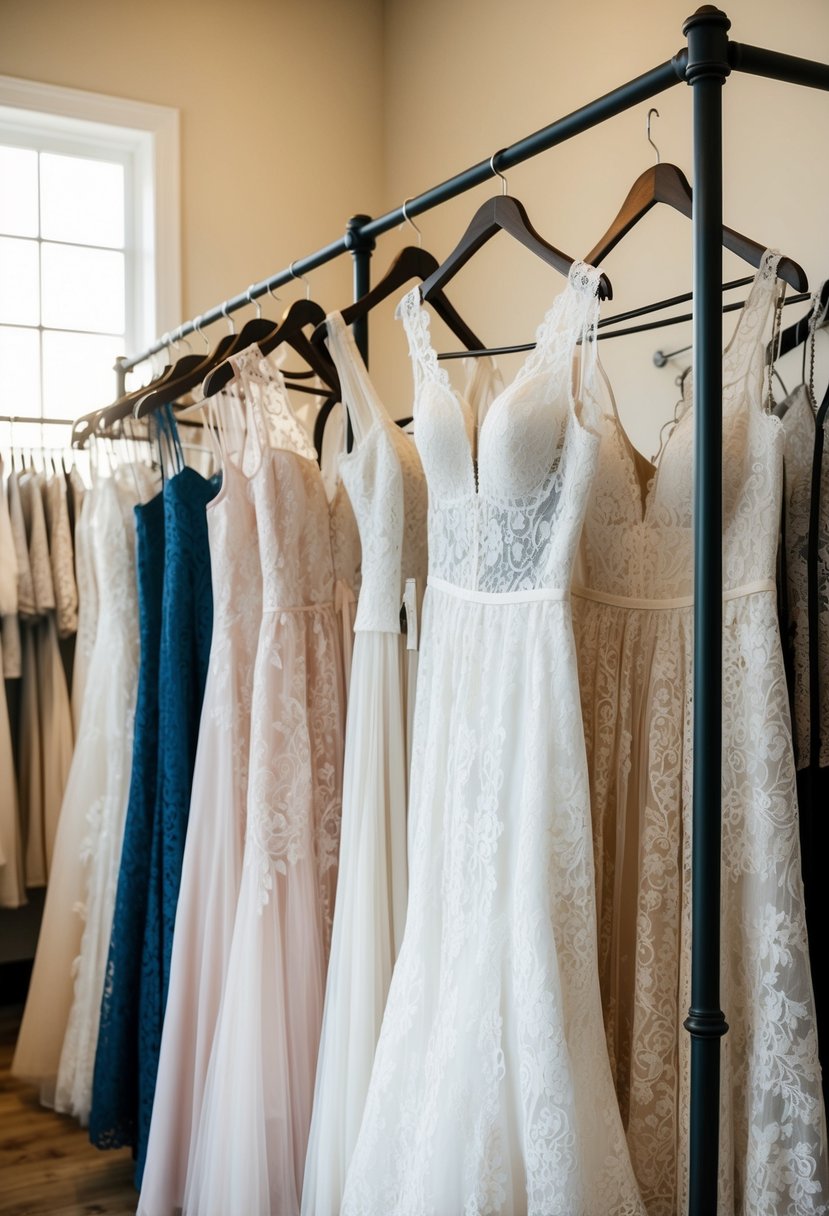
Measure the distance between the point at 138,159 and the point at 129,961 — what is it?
2.64m

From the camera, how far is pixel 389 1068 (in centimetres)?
147

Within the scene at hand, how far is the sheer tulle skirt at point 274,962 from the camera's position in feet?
5.73

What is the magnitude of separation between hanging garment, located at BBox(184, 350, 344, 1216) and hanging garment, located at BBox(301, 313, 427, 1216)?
0.38 feet

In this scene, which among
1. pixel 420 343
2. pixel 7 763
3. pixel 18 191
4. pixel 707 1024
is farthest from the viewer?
pixel 18 191

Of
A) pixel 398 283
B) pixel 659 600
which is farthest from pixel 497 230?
pixel 659 600

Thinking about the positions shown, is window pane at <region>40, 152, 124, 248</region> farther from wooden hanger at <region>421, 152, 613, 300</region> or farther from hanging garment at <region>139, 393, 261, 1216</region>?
wooden hanger at <region>421, 152, 613, 300</region>

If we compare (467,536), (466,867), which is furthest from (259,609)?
(466,867)

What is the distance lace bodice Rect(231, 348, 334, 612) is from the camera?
1.85 meters

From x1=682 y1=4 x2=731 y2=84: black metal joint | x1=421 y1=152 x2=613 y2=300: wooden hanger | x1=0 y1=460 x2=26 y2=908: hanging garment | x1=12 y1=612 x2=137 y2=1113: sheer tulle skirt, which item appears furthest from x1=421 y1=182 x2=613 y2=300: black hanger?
x1=0 y1=460 x2=26 y2=908: hanging garment

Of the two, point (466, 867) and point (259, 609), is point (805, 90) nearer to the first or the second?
point (259, 609)

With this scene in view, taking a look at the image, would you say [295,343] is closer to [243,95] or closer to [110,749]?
[110,749]

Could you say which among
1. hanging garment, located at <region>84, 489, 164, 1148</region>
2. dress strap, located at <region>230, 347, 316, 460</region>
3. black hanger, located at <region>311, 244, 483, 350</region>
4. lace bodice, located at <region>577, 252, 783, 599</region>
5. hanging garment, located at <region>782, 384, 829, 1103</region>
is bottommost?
hanging garment, located at <region>84, 489, 164, 1148</region>

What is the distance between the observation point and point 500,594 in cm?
150

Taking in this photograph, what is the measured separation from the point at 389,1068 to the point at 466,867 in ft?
0.94
